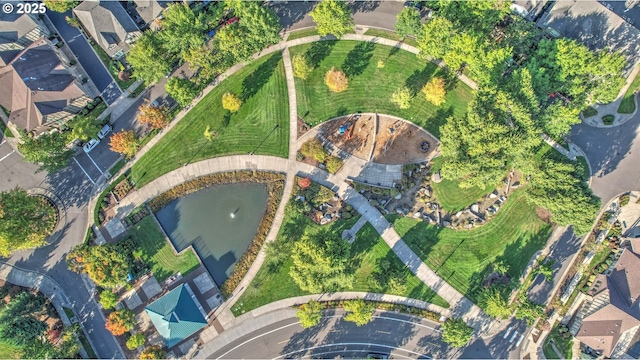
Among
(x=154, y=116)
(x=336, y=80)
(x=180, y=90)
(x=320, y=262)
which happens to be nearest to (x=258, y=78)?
(x=180, y=90)

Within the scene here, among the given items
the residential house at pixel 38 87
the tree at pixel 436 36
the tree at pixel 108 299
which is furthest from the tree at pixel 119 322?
the tree at pixel 436 36

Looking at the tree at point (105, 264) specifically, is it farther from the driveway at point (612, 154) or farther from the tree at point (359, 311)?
the driveway at point (612, 154)

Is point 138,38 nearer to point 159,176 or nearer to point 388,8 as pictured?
point 159,176

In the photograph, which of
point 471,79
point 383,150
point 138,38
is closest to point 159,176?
point 138,38

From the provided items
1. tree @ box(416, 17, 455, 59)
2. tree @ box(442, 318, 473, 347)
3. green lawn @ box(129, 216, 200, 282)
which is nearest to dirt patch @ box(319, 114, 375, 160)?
tree @ box(416, 17, 455, 59)

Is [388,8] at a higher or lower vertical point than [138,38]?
lower

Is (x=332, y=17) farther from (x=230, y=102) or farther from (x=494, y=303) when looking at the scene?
(x=494, y=303)

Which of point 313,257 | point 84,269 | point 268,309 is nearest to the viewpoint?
point 313,257
